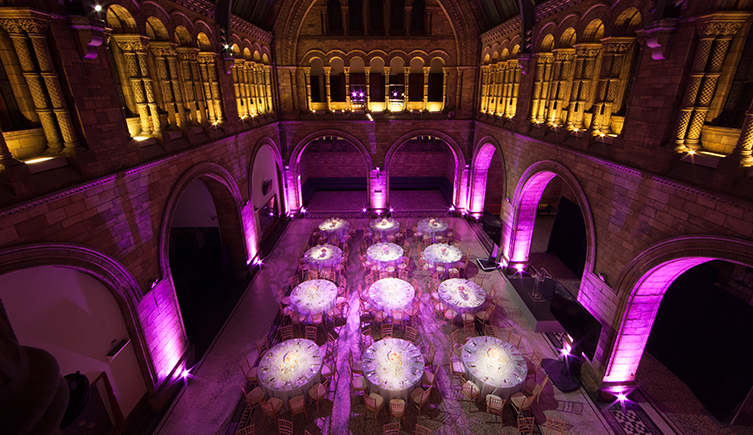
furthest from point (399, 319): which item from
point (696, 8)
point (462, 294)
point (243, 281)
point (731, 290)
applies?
point (696, 8)

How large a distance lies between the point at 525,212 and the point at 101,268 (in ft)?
40.0

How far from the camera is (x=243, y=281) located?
1280 cm

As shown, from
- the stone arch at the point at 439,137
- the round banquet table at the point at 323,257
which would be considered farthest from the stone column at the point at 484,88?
the round banquet table at the point at 323,257

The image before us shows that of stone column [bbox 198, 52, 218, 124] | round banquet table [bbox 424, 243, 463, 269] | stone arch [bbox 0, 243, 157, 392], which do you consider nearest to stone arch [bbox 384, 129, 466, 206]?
round banquet table [bbox 424, 243, 463, 269]

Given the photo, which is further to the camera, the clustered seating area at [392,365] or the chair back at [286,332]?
the chair back at [286,332]

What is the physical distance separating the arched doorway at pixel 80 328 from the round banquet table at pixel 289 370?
8.88 ft

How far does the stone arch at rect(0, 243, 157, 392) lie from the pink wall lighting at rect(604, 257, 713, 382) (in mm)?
10375

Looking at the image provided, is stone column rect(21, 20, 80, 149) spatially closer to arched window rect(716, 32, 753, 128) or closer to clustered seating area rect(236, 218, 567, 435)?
clustered seating area rect(236, 218, 567, 435)

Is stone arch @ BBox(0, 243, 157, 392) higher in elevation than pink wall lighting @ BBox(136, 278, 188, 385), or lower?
higher

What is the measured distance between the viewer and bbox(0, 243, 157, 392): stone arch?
16.5 feet

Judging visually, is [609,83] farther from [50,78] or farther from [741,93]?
[50,78]

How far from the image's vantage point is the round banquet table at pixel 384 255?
12.9m

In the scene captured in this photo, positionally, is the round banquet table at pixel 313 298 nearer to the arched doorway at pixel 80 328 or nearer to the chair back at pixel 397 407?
the chair back at pixel 397 407

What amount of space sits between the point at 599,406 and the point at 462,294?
13.6 ft
